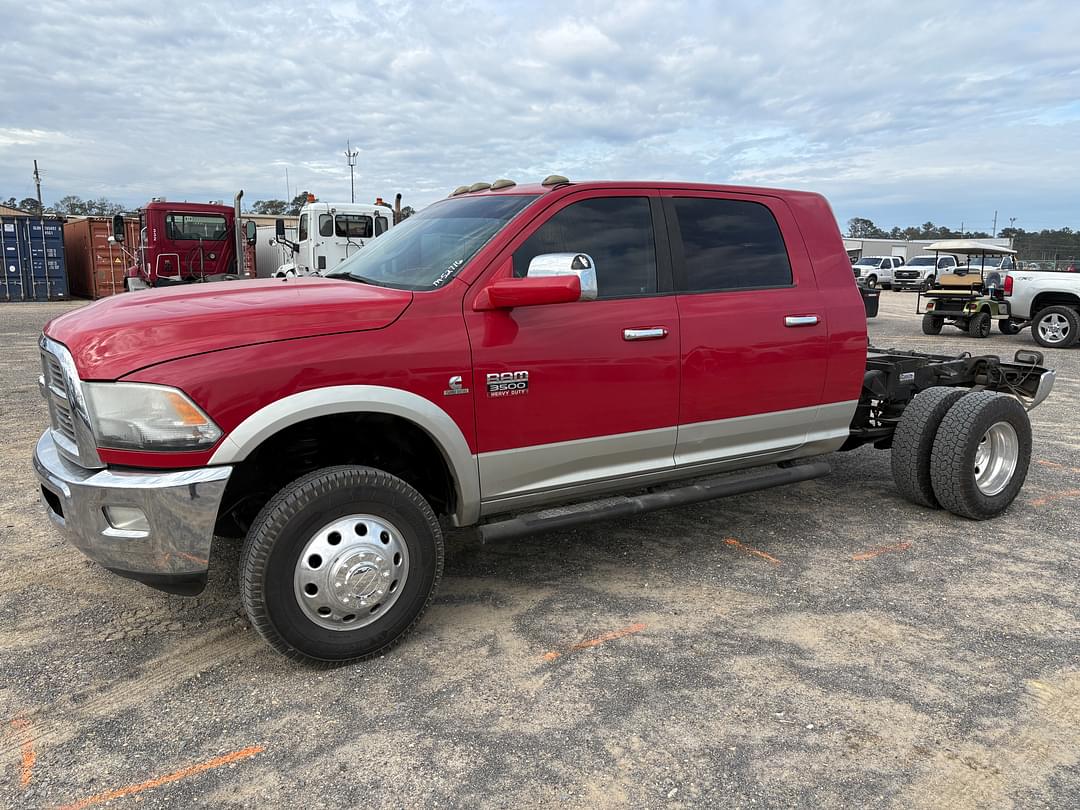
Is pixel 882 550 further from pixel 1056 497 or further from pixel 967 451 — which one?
pixel 1056 497

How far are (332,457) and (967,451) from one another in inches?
141

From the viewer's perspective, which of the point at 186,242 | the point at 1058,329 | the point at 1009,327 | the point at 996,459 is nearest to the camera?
the point at 996,459

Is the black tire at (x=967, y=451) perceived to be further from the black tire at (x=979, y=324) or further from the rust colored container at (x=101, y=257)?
the rust colored container at (x=101, y=257)

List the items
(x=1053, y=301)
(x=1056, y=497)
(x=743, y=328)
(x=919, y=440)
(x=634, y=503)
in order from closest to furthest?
(x=634, y=503) → (x=743, y=328) → (x=919, y=440) → (x=1056, y=497) → (x=1053, y=301)

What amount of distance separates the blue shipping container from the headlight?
85.3 feet

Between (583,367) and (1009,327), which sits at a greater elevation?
(583,367)

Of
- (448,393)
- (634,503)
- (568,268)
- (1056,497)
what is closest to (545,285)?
(568,268)

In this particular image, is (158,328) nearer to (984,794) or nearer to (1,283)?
(984,794)

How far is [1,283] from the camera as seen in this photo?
2459 centimetres

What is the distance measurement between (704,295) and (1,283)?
27314 mm

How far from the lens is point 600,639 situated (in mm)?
3332

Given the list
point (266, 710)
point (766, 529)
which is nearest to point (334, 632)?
point (266, 710)

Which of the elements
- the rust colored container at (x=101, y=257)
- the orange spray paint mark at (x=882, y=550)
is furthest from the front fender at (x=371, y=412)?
the rust colored container at (x=101, y=257)

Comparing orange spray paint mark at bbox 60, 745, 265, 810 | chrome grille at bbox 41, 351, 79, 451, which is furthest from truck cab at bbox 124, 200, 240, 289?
orange spray paint mark at bbox 60, 745, 265, 810
